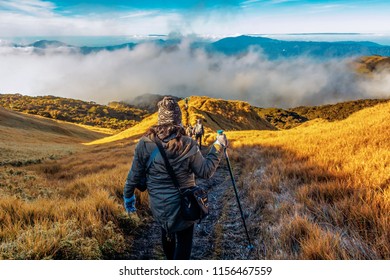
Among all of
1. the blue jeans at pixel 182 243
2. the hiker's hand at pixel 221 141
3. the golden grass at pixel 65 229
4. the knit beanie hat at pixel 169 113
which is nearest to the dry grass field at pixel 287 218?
the golden grass at pixel 65 229

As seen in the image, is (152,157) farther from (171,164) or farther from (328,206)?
(328,206)

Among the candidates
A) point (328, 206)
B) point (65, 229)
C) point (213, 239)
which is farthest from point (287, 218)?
point (65, 229)

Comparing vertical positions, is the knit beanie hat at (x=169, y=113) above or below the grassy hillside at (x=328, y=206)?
above

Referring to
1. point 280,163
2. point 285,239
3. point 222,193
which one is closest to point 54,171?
point 222,193

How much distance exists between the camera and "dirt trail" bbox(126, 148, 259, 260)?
4.47m

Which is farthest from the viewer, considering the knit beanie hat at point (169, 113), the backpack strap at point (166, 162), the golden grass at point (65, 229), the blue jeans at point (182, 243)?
the golden grass at point (65, 229)

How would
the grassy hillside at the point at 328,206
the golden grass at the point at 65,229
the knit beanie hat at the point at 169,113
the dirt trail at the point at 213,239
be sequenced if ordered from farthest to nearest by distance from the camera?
the dirt trail at the point at 213,239
the golden grass at the point at 65,229
the grassy hillside at the point at 328,206
the knit beanie hat at the point at 169,113

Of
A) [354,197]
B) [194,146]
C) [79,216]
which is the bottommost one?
[79,216]

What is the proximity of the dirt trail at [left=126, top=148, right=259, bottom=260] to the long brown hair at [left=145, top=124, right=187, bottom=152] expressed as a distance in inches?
93.6

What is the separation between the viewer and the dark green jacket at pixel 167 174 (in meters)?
3.04

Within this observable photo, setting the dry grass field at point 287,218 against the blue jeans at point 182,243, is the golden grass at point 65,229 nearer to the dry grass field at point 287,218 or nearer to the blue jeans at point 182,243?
the dry grass field at point 287,218

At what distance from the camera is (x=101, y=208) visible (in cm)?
554

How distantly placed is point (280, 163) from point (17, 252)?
7.11 m
